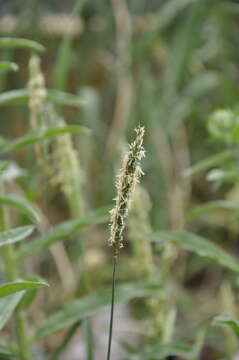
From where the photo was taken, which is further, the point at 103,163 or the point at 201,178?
the point at 201,178

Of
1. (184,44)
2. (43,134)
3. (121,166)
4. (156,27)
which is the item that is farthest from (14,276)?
(156,27)

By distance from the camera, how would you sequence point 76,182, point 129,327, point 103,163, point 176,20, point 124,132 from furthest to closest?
point 176,20 → point 103,163 → point 124,132 → point 129,327 → point 76,182

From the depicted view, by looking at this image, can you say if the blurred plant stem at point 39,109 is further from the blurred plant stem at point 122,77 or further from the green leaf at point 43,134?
the blurred plant stem at point 122,77

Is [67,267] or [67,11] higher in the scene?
[67,11]

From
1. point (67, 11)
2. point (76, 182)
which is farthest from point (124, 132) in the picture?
point (76, 182)

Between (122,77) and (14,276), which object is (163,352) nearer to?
(14,276)

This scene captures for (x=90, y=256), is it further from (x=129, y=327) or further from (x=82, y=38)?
(x=82, y=38)

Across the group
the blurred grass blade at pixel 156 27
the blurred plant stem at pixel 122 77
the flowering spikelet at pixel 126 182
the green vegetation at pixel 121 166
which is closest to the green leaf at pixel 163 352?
the green vegetation at pixel 121 166
